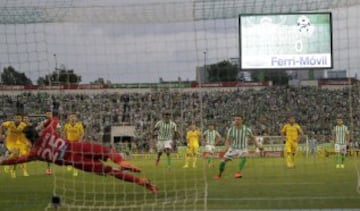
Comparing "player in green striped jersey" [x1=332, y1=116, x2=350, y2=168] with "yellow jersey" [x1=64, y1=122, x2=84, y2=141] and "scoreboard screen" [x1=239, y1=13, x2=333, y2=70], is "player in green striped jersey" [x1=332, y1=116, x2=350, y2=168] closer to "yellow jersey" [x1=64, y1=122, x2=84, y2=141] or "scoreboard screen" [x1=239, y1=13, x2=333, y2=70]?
"scoreboard screen" [x1=239, y1=13, x2=333, y2=70]

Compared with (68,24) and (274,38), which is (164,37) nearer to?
(68,24)

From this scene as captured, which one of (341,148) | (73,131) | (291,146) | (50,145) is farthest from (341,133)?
(50,145)

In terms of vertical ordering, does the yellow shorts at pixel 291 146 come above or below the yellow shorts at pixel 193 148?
above

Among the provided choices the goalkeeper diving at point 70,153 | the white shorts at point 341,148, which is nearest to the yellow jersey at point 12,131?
the goalkeeper diving at point 70,153

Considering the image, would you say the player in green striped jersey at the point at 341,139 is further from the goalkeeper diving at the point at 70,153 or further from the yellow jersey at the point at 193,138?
the goalkeeper diving at the point at 70,153

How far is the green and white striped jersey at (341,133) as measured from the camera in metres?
24.1

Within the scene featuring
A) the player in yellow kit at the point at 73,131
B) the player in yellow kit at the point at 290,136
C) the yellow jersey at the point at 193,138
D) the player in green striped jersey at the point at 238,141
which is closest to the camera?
the player in yellow kit at the point at 73,131

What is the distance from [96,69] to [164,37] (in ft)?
4.36

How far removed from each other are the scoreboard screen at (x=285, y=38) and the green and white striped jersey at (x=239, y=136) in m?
1.91

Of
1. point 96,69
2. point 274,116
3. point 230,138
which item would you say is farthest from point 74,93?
point 274,116

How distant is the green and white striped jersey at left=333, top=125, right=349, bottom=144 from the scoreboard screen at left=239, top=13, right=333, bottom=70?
2556 millimetres

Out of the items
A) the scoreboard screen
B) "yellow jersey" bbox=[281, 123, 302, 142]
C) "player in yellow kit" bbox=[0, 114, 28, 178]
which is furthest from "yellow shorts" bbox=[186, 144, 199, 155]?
"player in yellow kit" bbox=[0, 114, 28, 178]

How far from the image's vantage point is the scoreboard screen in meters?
15.3

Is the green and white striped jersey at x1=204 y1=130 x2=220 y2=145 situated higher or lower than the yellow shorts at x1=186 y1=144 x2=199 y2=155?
higher
